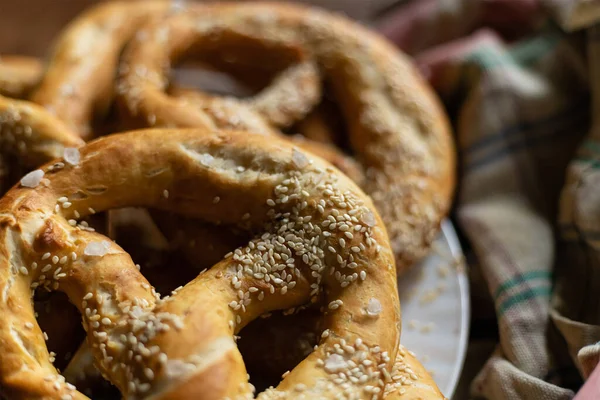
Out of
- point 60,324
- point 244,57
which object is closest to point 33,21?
point 244,57

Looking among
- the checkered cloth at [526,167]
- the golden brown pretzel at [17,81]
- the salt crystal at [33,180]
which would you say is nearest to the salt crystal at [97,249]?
the salt crystal at [33,180]

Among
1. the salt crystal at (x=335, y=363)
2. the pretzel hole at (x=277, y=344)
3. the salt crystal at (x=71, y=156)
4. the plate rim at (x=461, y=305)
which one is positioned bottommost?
the plate rim at (x=461, y=305)

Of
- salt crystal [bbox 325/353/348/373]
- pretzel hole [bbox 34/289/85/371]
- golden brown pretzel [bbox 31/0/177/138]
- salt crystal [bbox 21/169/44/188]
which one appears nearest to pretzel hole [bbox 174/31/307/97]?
golden brown pretzel [bbox 31/0/177/138]

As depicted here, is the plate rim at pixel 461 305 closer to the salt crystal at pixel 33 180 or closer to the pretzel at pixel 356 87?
the pretzel at pixel 356 87

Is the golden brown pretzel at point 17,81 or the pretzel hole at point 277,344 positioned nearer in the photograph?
the pretzel hole at point 277,344

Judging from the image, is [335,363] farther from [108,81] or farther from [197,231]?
[108,81]

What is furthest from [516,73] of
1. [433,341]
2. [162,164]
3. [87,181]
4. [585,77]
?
[87,181]

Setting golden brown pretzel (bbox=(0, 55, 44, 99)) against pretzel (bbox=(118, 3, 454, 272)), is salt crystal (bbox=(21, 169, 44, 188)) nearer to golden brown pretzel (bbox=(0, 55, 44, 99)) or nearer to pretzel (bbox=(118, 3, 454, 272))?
pretzel (bbox=(118, 3, 454, 272))

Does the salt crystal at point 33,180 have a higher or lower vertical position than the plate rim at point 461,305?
higher
